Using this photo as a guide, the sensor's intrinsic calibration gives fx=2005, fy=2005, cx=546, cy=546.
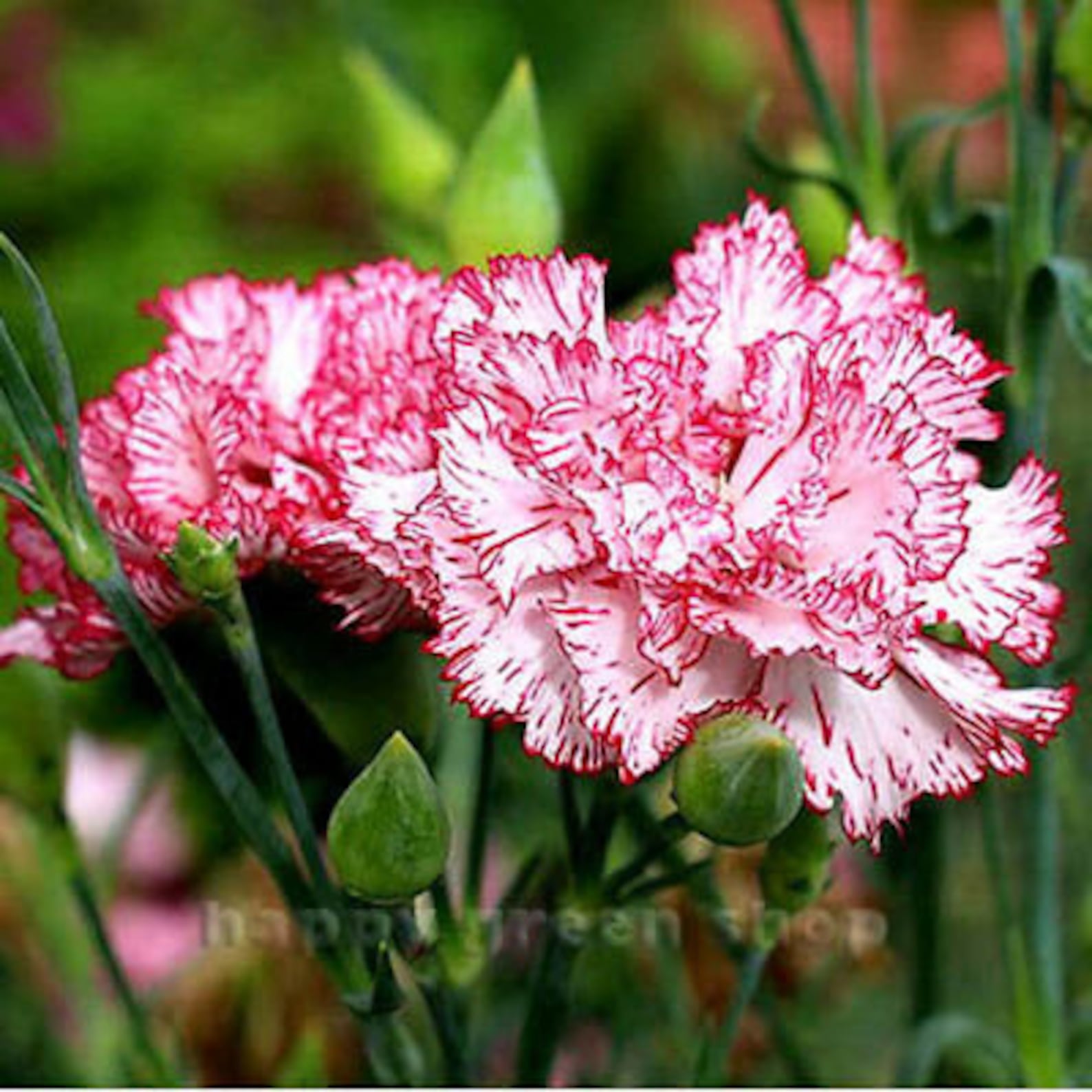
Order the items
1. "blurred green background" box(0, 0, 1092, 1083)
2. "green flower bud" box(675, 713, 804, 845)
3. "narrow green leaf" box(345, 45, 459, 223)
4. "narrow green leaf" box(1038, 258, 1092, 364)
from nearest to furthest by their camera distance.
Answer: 1. "green flower bud" box(675, 713, 804, 845)
2. "narrow green leaf" box(1038, 258, 1092, 364)
3. "narrow green leaf" box(345, 45, 459, 223)
4. "blurred green background" box(0, 0, 1092, 1083)

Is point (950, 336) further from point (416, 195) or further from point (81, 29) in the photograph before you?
point (81, 29)

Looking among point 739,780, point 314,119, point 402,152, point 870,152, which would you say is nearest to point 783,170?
point 870,152

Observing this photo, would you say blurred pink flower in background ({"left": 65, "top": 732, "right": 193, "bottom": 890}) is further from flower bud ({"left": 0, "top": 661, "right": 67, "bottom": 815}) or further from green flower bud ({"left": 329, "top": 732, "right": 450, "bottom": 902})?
green flower bud ({"left": 329, "top": 732, "right": 450, "bottom": 902})

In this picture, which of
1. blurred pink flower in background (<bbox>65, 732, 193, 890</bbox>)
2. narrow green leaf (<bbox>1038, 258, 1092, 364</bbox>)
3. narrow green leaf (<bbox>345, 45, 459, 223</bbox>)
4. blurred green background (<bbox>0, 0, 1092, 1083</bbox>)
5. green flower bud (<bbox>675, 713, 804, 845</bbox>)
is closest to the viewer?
green flower bud (<bbox>675, 713, 804, 845</bbox>)

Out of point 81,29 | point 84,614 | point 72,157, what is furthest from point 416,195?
point 81,29

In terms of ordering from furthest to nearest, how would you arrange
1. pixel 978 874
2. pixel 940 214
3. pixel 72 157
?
1. pixel 72 157
2. pixel 978 874
3. pixel 940 214

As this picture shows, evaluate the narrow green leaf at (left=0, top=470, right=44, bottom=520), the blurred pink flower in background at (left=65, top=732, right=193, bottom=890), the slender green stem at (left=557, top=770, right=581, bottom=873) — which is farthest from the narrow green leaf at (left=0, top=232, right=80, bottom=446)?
the blurred pink flower in background at (left=65, top=732, right=193, bottom=890)

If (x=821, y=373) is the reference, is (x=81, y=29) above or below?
above

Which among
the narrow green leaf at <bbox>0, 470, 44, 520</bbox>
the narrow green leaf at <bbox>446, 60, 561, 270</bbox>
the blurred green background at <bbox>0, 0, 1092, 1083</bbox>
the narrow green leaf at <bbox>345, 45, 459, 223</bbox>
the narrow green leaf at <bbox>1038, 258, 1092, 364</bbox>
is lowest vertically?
the narrow green leaf at <bbox>0, 470, 44, 520</bbox>
